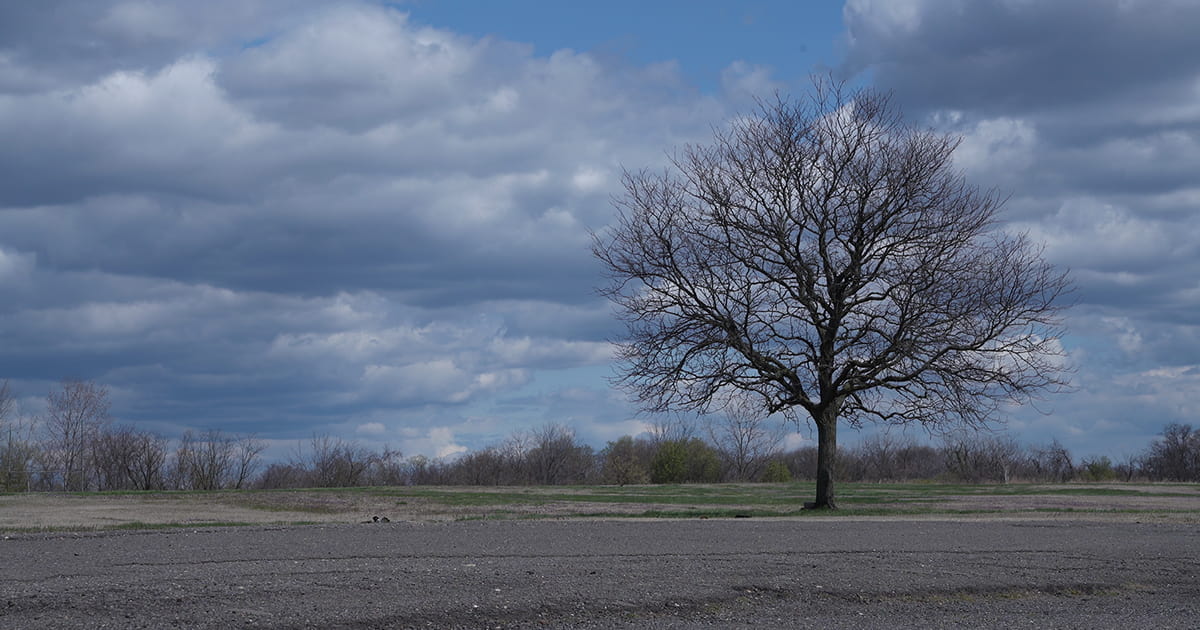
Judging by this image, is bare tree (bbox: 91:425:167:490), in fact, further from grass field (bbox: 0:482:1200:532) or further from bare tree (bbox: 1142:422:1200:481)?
bare tree (bbox: 1142:422:1200:481)

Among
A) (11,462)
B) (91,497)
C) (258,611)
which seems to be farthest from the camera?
(11,462)

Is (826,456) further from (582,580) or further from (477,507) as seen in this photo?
(582,580)

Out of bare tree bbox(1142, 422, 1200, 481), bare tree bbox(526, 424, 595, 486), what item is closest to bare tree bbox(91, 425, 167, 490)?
bare tree bbox(526, 424, 595, 486)

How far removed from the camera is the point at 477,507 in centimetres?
2647

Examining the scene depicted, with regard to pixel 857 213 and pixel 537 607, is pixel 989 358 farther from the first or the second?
pixel 537 607

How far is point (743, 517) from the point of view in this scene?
2248 centimetres

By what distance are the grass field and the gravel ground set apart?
18.9 ft

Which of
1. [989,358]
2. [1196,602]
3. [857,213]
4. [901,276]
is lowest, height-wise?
[1196,602]

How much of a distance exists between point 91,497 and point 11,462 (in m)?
28.4

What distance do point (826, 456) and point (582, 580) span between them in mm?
16353

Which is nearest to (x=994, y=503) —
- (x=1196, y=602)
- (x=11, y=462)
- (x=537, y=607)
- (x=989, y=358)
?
(x=989, y=358)

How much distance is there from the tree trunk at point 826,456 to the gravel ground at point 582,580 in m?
8.99

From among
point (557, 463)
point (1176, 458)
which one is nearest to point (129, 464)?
point (557, 463)

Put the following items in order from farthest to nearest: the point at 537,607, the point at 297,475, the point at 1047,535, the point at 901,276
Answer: the point at 297,475
the point at 901,276
the point at 1047,535
the point at 537,607
